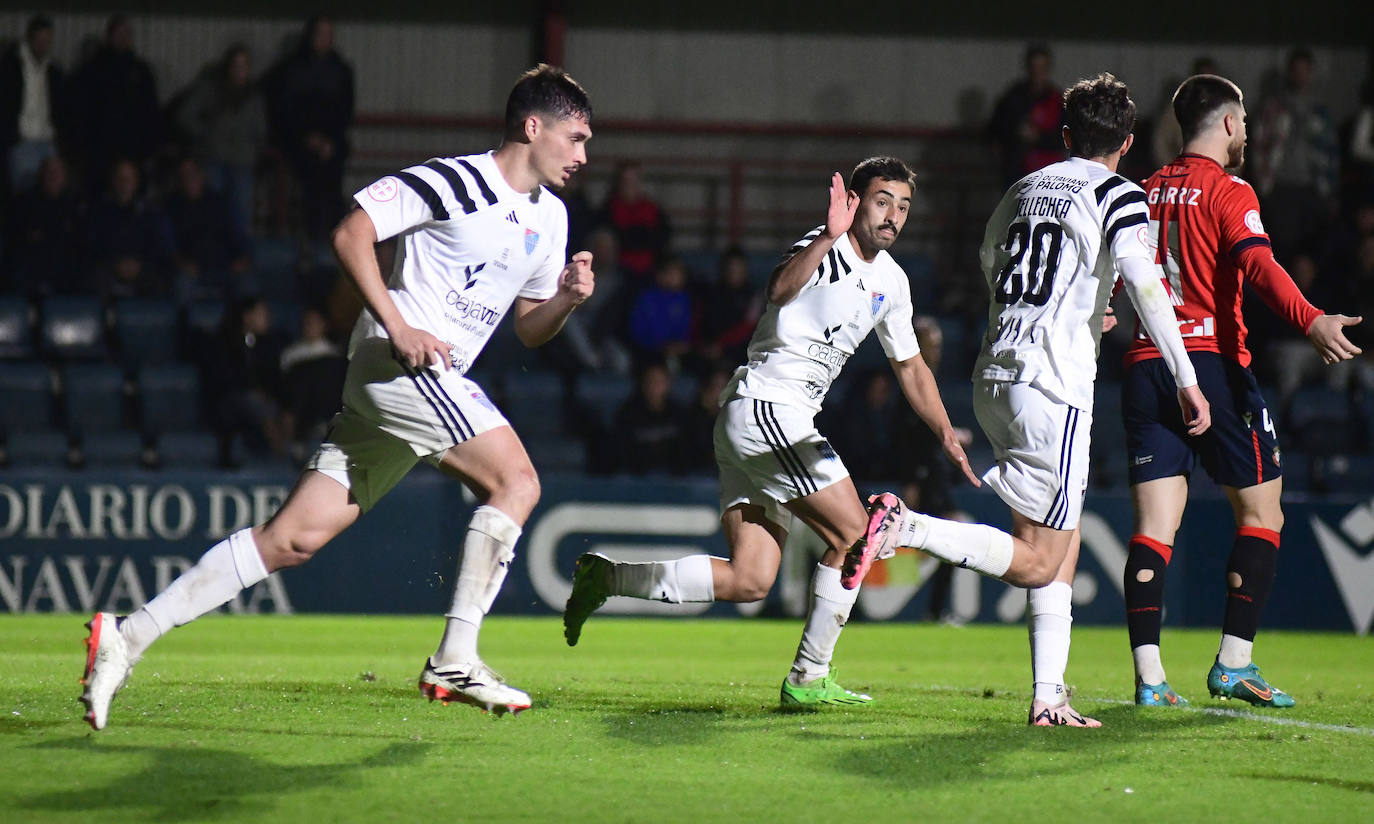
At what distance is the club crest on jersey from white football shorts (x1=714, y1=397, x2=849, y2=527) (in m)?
0.46

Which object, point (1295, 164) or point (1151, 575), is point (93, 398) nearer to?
point (1151, 575)

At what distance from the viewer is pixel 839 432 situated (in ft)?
42.0

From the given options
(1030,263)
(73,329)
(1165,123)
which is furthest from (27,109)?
(1030,263)

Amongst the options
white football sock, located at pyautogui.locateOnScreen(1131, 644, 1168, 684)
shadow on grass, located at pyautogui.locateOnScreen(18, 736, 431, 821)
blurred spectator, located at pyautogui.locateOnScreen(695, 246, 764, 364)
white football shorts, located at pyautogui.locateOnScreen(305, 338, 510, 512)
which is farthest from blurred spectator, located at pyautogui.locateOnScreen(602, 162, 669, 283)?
shadow on grass, located at pyautogui.locateOnScreen(18, 736, 431, 821)

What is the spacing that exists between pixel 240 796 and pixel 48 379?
10.0 meters

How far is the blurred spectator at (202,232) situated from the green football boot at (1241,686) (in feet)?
33.3

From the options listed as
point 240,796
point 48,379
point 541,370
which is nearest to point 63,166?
point 48,379

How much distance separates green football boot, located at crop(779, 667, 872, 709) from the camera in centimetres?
592

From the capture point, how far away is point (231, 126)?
15.3 meters

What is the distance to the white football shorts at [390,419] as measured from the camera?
4918mm

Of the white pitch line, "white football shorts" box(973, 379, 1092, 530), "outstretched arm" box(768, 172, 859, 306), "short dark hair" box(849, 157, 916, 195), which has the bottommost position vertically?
the white pitch line

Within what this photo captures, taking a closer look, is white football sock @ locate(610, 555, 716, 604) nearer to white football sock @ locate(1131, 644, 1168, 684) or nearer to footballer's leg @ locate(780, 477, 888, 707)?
footballer's leg @ locate(780, 477, 888, 707)

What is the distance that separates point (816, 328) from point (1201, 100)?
1.88 meters

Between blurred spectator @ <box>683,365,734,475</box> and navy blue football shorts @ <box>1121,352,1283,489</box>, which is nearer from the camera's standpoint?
navy blue football shorts @ <box>1121,352,1283,489</box>
